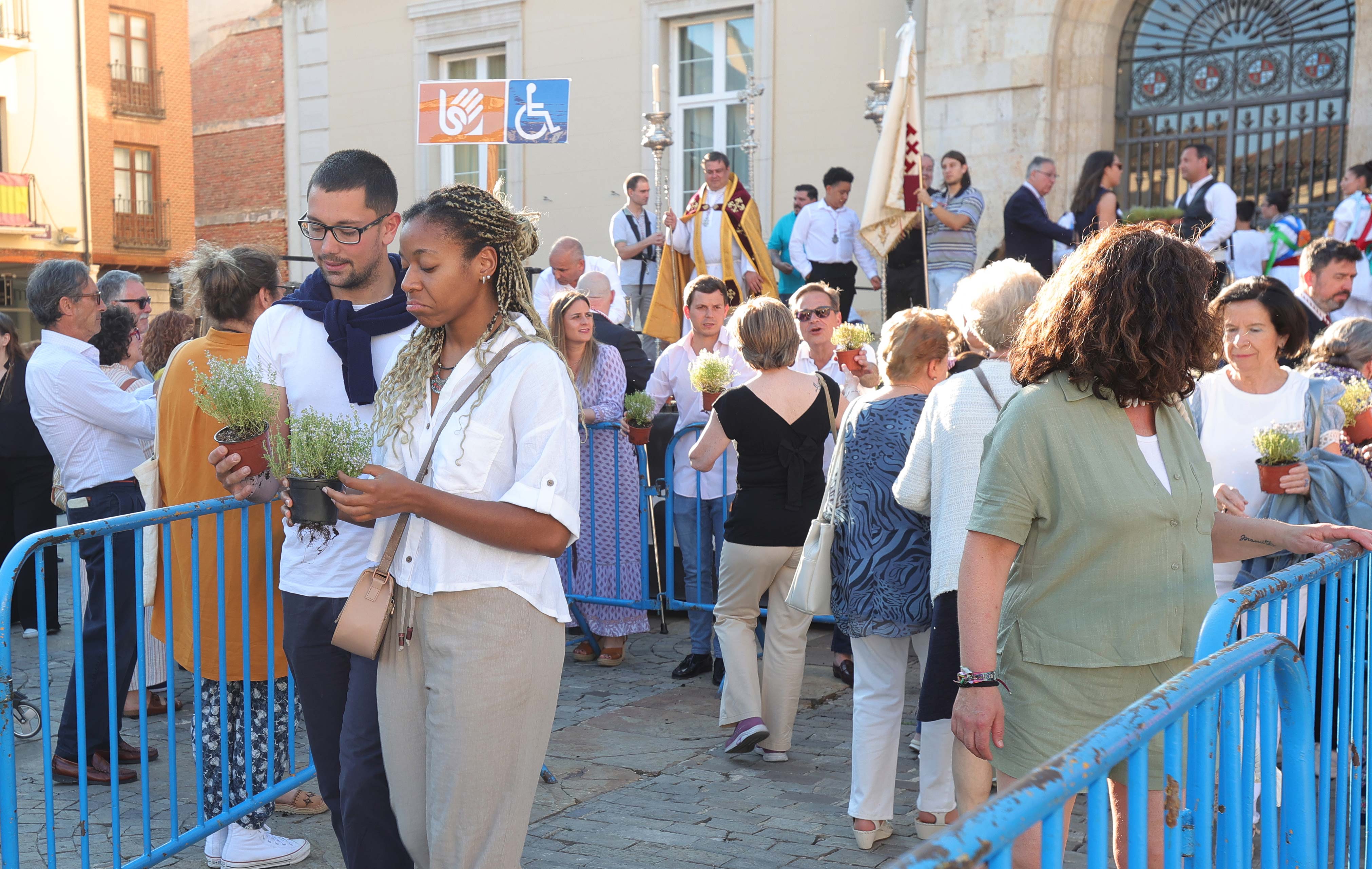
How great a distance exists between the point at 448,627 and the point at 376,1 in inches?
693

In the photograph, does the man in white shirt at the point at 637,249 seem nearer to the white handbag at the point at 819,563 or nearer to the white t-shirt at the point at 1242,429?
the white handbag at the point at 819,563

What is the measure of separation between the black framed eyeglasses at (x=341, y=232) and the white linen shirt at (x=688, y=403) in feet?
11.1

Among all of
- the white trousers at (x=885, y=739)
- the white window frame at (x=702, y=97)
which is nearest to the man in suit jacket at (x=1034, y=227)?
the white window frame at (x=702, y=97)

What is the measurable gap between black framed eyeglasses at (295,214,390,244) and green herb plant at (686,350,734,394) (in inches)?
125

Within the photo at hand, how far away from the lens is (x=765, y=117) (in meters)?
14.7

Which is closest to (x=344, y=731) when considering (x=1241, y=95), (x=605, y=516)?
(x=605, y=516)

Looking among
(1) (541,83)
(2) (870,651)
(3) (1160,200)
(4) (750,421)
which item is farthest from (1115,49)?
(2) (870,651)

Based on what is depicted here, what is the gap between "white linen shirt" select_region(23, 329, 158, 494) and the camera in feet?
17.9

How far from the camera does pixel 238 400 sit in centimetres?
314

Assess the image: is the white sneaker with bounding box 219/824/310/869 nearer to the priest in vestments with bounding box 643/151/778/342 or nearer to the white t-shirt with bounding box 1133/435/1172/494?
the white t-shirt with bounding box 1133/435/1172/494

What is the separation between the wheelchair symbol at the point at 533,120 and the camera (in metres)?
9.32

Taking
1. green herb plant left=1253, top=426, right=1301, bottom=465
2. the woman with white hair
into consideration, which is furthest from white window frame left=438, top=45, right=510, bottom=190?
green herb plant left=1253, top=426, right=1301, bottom=465

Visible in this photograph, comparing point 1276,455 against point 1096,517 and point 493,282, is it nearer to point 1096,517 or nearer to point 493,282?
point 1096,517

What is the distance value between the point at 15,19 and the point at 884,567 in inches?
1252
